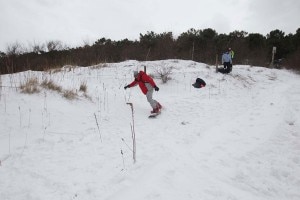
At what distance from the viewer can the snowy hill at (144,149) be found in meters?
3.49

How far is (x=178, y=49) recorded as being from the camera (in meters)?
20.5

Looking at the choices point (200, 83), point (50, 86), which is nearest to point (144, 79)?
point (50, 86)

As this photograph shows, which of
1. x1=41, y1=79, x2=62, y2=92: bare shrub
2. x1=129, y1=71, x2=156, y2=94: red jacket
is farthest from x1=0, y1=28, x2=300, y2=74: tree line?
x1=129, y1=71, x2=156, y2=94: red jacket

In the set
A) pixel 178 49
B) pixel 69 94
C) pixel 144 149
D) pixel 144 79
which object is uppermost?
pixel 178 49

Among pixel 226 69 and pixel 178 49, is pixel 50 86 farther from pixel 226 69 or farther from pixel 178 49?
pixel 178 49

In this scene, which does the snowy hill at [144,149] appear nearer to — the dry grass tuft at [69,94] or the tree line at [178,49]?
the dry grass tuft at [69,94]

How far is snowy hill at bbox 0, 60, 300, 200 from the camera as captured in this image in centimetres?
349

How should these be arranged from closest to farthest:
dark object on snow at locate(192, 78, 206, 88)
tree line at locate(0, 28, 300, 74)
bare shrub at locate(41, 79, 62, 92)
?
bare shrub at locate(41, 79, 62, 92)
dark object on snow at locate(192, 78, 206, 88)
tree line at locate(0, 28, 300, 74)

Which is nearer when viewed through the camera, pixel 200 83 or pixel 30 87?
pixel 30 87

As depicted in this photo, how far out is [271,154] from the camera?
468 centimetres

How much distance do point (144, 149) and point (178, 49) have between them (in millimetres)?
16632

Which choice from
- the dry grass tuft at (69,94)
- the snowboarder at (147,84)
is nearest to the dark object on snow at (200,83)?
the snowboarder at (147,84)

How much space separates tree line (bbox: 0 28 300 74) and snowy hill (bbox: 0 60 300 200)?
8.40 metres

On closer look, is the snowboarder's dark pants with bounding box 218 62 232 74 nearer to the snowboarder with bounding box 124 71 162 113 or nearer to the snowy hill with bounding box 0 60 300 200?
the snowy hill with bounding box 0 60 300 200
